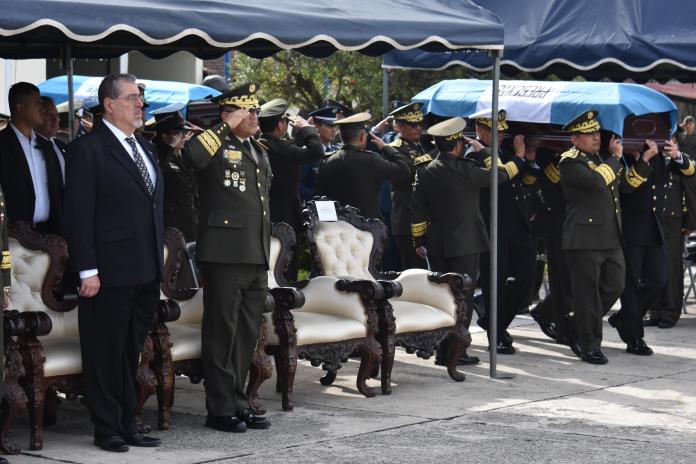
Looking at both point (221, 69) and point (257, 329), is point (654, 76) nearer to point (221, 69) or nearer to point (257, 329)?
point (257, 329)

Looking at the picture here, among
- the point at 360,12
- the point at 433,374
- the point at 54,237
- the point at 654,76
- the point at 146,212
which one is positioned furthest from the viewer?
the point at 654,76

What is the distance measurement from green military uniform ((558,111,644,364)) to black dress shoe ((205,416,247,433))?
3701mm

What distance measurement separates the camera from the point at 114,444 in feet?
23.7

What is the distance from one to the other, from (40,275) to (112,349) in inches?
34.1

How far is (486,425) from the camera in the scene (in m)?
8.05

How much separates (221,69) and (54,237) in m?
20.9

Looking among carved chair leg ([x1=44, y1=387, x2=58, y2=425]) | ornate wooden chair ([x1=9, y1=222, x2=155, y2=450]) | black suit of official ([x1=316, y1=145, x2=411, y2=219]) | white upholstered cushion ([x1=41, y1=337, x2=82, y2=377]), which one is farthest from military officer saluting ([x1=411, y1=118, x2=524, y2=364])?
white upholstered cushion ([x1=41, y1=337, x2=82, y2=377])

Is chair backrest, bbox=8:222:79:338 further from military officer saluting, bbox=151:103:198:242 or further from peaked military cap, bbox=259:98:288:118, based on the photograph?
peaked military cap, bbox=259:98:288:118

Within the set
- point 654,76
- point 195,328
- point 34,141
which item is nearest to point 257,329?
point 195,328

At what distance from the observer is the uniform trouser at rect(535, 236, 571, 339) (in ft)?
37.7

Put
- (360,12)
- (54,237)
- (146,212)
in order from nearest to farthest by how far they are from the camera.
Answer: (146,212) < (54,237) < (360,12)

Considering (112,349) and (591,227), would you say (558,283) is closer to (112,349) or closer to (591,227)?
(591,227)

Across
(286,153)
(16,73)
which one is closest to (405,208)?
(286,153)

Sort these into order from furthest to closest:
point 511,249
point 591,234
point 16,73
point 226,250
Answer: point 16,73, point 511,249, point 591,234, point 226,250
